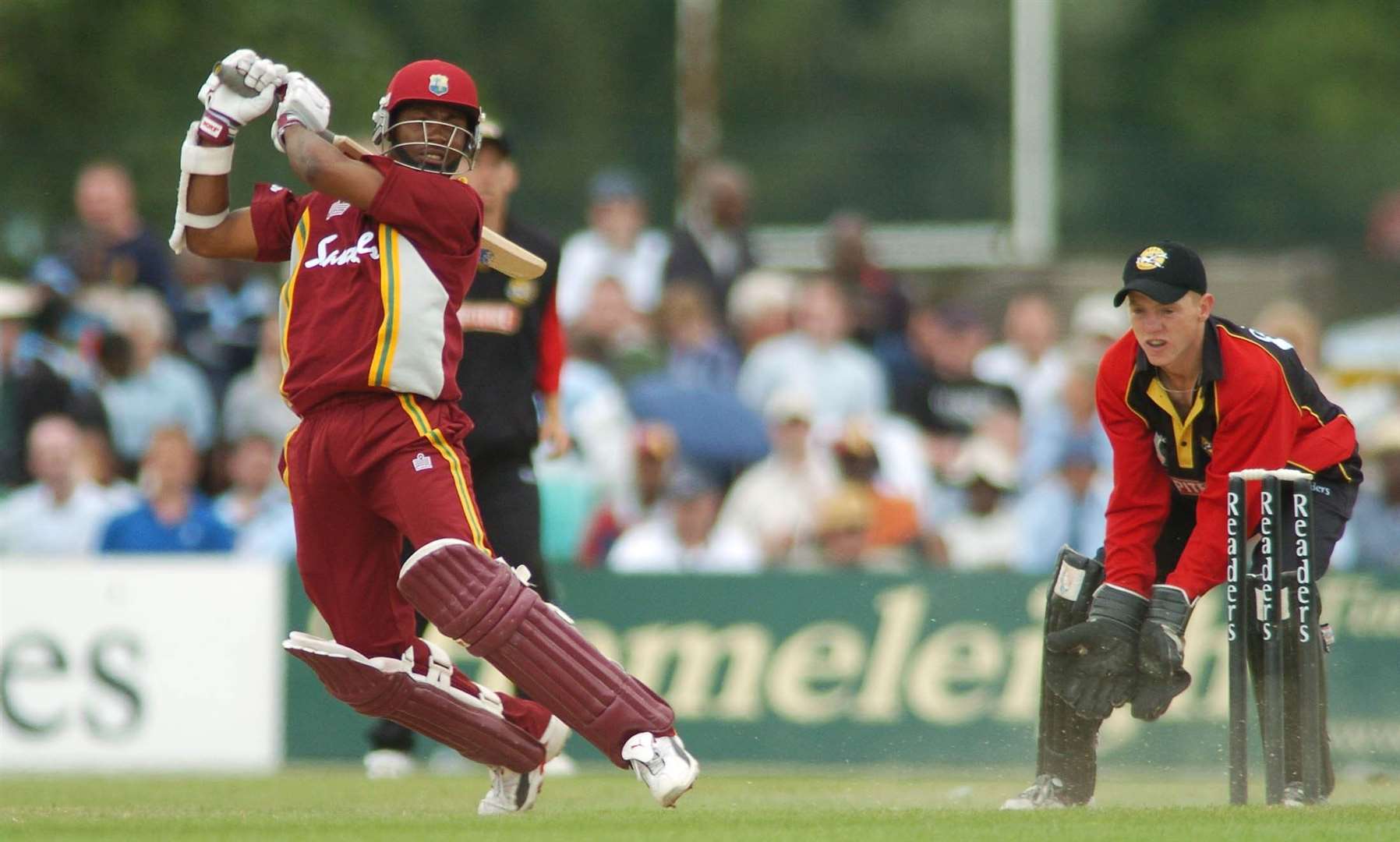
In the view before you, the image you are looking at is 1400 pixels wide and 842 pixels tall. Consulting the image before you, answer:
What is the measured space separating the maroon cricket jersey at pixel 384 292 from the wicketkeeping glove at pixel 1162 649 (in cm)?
231

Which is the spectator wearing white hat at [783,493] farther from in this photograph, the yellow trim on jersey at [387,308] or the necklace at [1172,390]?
the yellow trim on jersey at [387,308]

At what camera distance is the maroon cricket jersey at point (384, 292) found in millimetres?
6918

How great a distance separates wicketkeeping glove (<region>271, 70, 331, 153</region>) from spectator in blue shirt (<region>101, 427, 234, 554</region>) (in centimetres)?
566

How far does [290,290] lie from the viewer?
715 centimetres

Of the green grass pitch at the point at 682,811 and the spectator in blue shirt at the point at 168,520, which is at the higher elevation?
the spectator in blue shirt at the point at 168,520

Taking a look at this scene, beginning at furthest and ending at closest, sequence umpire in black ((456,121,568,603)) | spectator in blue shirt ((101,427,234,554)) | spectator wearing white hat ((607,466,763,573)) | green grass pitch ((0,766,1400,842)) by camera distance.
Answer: spectator wearing white hat ((607,466,763,573)) → spectator in blue shirt ((101,427,234,554)) → umpire in black ((456,121,568,603)) → green grass pitch ((0,766,1400,842))

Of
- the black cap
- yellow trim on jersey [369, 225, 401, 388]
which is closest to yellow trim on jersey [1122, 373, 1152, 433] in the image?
the black cap

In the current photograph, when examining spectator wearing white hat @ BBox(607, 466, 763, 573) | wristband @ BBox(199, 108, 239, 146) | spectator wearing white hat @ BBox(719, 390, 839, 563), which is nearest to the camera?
wristband @ BBox(199, 108, 239, 146)

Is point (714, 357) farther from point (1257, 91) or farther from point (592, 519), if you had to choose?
point (1257, 91)

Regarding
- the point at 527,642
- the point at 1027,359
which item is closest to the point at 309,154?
the point at 527,642

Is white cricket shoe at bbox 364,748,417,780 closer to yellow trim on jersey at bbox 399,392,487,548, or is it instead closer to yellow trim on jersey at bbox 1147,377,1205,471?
yellow trim on jersey at bbox 399,392,487,548

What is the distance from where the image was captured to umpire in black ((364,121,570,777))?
8.88 meters

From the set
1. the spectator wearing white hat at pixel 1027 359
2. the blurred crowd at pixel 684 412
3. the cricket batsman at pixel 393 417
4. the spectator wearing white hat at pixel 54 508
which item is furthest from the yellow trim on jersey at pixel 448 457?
the spectator wearing white hat at pixel 1027 359

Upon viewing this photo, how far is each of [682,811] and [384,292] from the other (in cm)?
192
